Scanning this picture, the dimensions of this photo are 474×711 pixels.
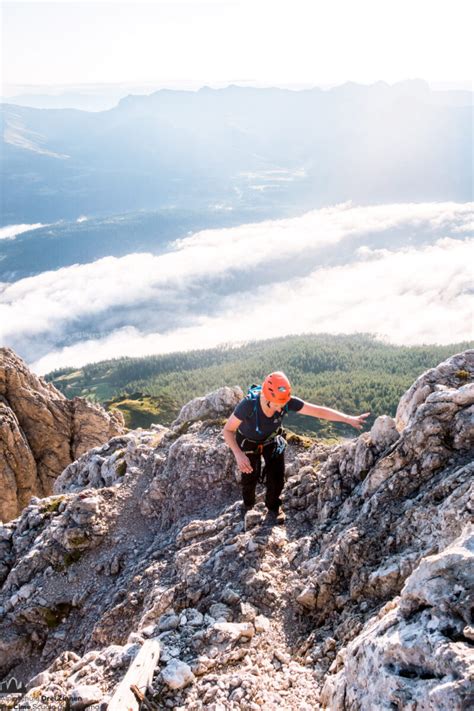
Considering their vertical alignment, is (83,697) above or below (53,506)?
above

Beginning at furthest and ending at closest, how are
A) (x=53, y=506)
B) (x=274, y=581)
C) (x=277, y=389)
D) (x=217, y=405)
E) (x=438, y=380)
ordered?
(x=217, y=405) → (x=53, y=506) → (x=438, y=380) → (x=277, y=389) → (x=274, y=581)

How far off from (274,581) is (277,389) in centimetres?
598

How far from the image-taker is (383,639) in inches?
326

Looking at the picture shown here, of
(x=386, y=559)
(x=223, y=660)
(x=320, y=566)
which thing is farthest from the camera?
(x=320, y=566)

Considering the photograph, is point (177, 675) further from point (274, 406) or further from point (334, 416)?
point (334, 416)

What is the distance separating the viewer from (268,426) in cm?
1581

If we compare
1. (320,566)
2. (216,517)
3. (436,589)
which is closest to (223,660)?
(320,566)

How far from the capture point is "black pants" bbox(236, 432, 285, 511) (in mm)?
16938

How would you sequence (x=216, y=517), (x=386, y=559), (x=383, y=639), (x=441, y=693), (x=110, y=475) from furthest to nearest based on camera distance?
(x=110, y=475) → (x=216, y=517) → (x=386, y=559) → (x=383, y=639) → (x=441, y=693)

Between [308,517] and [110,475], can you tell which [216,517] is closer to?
[308,517]

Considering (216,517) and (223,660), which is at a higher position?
(223,660)

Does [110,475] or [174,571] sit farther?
[110,475]

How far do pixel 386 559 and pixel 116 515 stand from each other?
15.9m

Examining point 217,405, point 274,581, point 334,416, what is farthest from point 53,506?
point 334,416
